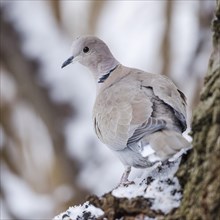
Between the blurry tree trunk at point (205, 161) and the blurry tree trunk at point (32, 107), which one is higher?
the blurry tree trunk at point (32, 107)

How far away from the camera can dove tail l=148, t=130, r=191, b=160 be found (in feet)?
6.98

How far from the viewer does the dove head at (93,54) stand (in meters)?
3.56

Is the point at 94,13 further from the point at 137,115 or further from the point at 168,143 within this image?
the point at 168,143

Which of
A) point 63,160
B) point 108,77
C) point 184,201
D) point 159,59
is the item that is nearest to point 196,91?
point 159,59

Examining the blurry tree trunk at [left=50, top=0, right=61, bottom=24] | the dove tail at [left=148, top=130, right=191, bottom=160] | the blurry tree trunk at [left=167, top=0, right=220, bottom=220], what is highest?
the blurry tree trunk at [left=50, top=0, right=61, bottom=24]

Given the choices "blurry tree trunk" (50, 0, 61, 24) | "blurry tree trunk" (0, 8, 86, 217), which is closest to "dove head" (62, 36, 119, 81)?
"blurry tree trunk" (0, 8, 86, 217)

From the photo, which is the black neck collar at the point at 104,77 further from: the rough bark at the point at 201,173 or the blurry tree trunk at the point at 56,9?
the blurry tree trunk at the point at 56,9

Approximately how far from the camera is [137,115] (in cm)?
264

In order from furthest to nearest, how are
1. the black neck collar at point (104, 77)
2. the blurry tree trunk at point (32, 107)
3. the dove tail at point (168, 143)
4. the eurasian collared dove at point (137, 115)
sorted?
the blurry tree trunk at point (32, 107) < the black neck collar at point (104, 77) < the eurasian collared dove at point (137, 115) < the dove tail at point (168, 143)

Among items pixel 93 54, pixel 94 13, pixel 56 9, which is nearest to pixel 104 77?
pixel 93 54

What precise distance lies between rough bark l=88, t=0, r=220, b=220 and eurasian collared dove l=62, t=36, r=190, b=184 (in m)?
0.25

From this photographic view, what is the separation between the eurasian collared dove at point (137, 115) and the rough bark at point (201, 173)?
252 mm

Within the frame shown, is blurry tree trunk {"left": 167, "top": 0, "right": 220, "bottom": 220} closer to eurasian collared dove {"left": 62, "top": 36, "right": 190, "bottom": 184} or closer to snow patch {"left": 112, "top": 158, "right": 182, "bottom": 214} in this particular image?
snow patch {"left": 112, "top": 158, "right": 182, "bottom": 214}

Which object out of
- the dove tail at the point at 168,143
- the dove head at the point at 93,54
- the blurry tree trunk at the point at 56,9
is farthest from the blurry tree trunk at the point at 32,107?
the dove tail at the point at 168,143
